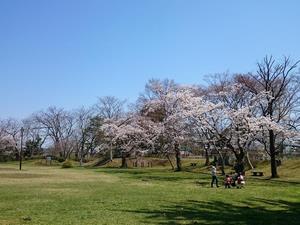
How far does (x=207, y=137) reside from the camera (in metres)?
52.9

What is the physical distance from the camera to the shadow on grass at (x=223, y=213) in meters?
16.2

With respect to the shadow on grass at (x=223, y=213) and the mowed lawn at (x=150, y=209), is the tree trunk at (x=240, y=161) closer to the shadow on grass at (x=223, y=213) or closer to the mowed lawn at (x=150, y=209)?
the mowed lawn at (x=150, y=209)

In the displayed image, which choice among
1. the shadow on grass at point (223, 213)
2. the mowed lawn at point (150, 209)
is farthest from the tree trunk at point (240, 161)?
the shadow on grass at point (223, 213)

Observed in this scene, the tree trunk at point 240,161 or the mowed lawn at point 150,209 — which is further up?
the tree trunk at point 240,161

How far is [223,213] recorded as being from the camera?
1862 centimetres

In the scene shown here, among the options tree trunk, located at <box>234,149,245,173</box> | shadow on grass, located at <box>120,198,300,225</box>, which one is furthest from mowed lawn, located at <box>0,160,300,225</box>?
tree trunk, located at <box>234,149,245,173</box>

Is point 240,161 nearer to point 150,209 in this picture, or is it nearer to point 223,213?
point 223,213

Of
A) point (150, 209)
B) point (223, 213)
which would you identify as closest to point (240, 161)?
point (223, 213)

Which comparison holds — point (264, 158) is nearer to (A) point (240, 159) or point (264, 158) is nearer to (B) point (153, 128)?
(B) point (153, 128)

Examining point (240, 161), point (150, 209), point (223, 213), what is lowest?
point (223, 213)

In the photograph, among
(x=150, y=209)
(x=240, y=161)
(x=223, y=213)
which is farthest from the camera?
(x=240, y=161)

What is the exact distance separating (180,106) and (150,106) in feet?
31.1

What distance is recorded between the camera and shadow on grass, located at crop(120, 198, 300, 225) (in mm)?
16172

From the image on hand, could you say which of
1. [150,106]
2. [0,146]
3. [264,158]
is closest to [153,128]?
[150,106]
